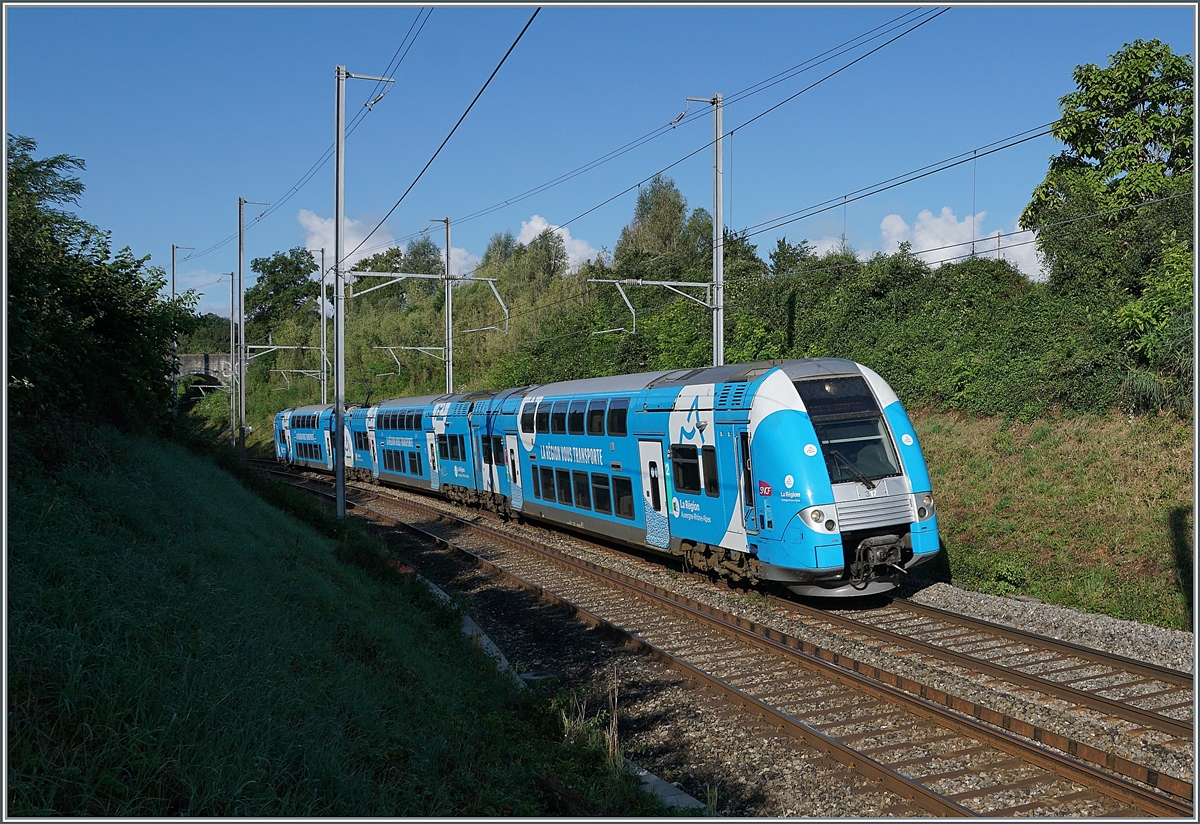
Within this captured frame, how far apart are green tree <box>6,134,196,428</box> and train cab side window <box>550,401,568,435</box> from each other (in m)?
8.36

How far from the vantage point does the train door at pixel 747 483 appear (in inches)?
482

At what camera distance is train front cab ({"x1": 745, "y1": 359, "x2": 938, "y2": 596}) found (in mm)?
11406

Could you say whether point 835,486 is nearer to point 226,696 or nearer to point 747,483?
point 747,483

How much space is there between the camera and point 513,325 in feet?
178

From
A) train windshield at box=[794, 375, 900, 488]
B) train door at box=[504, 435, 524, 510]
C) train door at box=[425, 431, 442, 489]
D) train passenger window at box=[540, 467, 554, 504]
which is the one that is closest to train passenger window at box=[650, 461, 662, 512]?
train windshield at box=[794, 375, 900, 488]

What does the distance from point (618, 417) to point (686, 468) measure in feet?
8.05

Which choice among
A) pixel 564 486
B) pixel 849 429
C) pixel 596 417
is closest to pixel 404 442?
pixel 564 486

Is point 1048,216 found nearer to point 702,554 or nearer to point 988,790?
point 702,554

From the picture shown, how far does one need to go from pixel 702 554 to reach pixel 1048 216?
15.6m

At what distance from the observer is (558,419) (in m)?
18.7

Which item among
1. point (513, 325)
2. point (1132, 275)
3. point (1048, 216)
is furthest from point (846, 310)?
point (513, 325)

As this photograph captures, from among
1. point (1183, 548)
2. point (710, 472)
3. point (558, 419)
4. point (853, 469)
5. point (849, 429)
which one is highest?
point (558, 419)

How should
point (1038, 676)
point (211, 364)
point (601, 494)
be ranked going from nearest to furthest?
point (1038, 676) → point (601, 494) → point (211, 364)

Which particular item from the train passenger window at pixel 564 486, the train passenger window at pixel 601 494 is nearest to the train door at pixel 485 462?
the train passenger window at pixel 564 486
